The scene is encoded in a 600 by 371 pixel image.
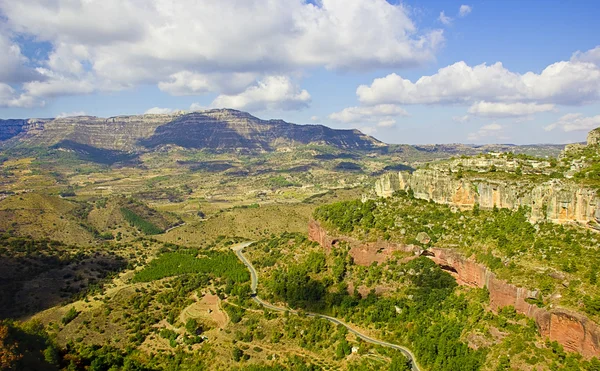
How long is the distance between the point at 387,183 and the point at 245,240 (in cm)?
6940

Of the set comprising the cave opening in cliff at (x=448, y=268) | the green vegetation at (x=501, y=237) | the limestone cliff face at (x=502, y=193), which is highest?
the limestone cliff face at (x=502, y=193)

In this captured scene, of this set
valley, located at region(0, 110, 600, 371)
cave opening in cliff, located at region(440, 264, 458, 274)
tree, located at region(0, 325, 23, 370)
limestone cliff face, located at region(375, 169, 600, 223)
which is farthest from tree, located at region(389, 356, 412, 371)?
tree, located at region(0, 325, 23, 370)

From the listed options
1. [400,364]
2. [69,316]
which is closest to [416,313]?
[400,364]

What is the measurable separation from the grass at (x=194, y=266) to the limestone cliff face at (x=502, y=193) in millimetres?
42491

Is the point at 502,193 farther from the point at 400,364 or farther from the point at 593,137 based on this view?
the point at 593,137

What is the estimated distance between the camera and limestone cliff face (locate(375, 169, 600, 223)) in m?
68.2

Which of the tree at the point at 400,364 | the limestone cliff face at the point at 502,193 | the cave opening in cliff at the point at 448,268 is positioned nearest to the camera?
the tree at the point at 400,364

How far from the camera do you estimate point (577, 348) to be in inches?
2127

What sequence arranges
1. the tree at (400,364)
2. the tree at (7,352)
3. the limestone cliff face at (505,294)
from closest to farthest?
the tree at (7,352) → the limestone cliff face at (505,294) → the tree at (400,364)

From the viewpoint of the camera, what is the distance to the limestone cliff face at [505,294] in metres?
53.3

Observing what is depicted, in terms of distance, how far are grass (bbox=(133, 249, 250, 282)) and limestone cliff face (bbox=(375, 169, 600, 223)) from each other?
4249 cm

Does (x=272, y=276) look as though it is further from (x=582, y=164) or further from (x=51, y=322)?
(x=582, y=164)

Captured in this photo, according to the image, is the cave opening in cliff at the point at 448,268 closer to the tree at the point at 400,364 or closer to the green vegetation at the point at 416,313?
the green vegetation at the point at 416,313

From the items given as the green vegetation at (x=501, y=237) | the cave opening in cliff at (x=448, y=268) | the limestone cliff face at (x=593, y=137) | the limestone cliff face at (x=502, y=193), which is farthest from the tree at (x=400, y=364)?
the limestone cliff face at (x=593, y=137)
